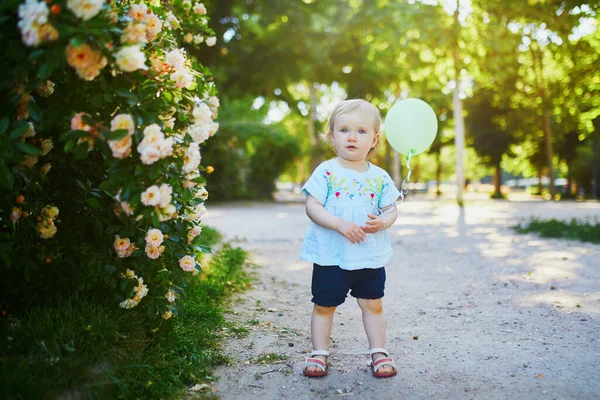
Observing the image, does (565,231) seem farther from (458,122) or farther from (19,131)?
(458,122)

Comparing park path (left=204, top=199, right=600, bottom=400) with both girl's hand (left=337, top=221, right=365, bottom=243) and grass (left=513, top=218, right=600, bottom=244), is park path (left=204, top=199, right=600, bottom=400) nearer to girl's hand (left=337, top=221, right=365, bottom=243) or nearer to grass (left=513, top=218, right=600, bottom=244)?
girl's hand (left=337, top=221, right=365, bottom=243)

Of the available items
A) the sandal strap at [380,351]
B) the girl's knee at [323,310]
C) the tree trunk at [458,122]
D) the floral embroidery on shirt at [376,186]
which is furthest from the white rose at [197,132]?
the tree trunk at [458,122]

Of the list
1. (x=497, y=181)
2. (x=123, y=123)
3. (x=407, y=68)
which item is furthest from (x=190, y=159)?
(x=497, y=181)

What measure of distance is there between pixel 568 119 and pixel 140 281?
28506mm

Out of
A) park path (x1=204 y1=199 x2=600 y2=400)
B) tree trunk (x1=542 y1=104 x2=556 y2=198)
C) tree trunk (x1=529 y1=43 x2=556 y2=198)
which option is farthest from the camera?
tree trunk (x1=542 y1=104 x2=556 y2=198)

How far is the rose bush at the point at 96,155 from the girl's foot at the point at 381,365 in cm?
127

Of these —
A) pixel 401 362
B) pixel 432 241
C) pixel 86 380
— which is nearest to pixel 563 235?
pixel 432 241

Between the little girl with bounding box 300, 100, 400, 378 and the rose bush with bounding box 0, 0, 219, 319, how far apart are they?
31.3 inches

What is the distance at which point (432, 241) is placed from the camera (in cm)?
950

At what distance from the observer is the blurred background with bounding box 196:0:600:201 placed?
54.4 feet

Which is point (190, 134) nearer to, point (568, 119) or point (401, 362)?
point (401, 362)

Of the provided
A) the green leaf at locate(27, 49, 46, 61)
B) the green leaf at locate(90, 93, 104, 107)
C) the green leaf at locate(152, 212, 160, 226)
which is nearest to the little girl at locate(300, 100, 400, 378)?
the green leaf at locate(152, 212, 160, 226)

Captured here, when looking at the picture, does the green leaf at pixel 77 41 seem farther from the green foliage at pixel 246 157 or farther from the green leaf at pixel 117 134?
the green foliage at pixel 246 157

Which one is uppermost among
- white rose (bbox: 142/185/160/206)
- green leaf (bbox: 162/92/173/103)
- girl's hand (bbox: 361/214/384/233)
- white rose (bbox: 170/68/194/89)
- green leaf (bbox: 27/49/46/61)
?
white rose (bbox: 170/68/194/89)
